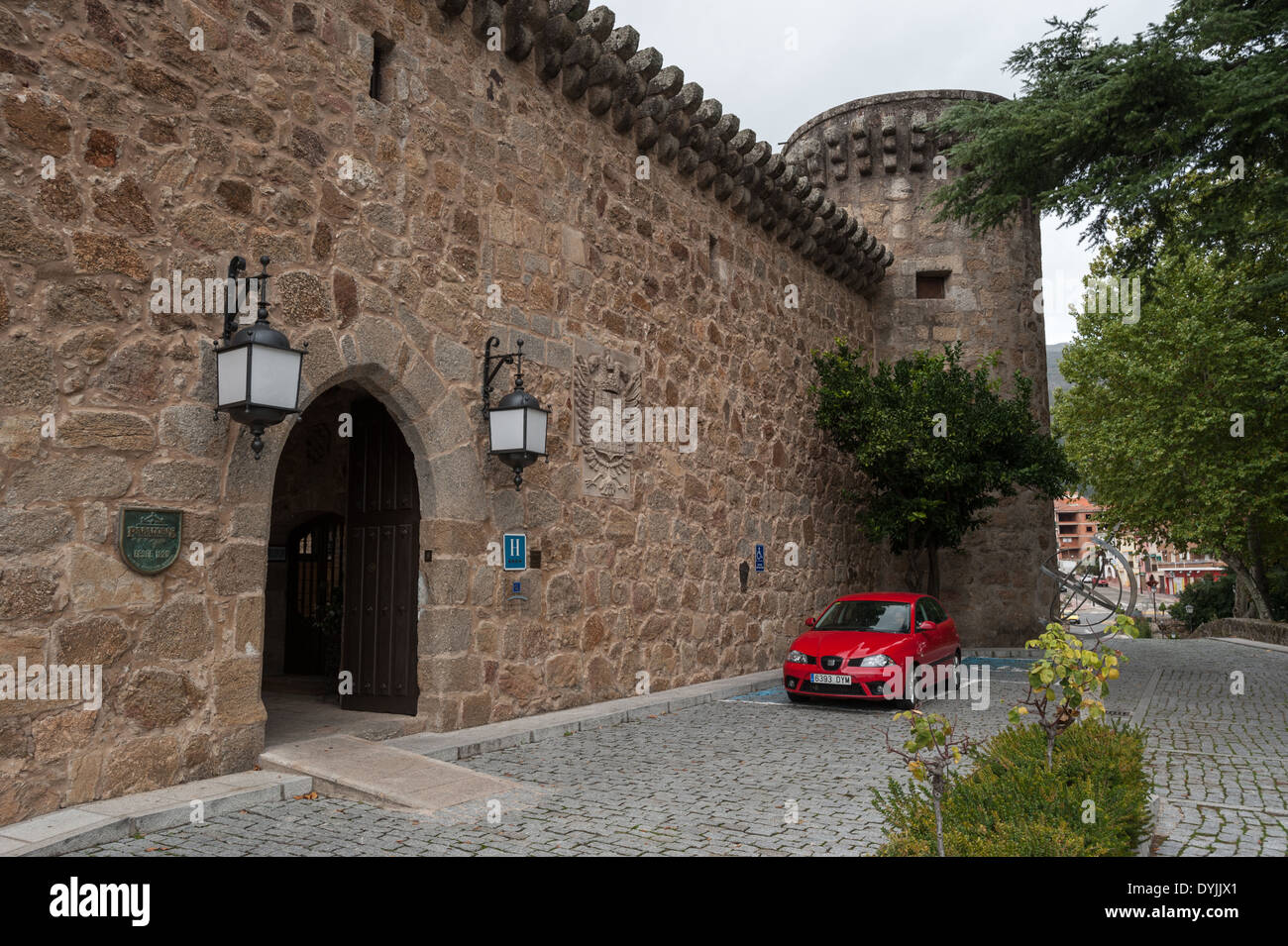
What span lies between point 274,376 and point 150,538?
120cm

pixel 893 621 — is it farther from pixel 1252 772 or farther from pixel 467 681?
pixel 467 681

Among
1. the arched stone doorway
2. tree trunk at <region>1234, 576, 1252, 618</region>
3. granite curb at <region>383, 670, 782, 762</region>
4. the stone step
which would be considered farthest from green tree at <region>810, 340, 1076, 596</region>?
tree trunk at <region>1234, 576, 1252, 618</region>

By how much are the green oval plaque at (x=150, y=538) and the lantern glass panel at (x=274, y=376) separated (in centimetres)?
88

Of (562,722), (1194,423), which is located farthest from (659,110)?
(1194,423)

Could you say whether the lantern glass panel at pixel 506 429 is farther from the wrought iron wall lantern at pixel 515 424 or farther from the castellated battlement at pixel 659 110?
the castellated battlement at pixel 659 110

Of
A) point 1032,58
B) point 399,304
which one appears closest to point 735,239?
point 1032,58

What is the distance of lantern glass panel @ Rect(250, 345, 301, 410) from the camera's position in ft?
18.4

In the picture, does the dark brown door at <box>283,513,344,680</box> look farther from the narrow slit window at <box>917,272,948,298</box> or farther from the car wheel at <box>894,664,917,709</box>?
the narrow slit window at <box>917,272,948,298</box>

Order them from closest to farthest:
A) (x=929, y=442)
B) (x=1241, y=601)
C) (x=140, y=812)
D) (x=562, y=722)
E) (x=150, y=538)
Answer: (x=140, y=812)
(x=150, y=538)
(x=562, y=722)
(x=929, y=442)
(x=1241, y=601)

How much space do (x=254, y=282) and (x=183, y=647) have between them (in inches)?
95.8

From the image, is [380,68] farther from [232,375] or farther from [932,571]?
[932,571]

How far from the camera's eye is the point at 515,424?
7.84 m

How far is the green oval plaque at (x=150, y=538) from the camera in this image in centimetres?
537

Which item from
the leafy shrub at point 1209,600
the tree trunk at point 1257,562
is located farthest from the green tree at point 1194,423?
the leafy shrub at point 1209,600
